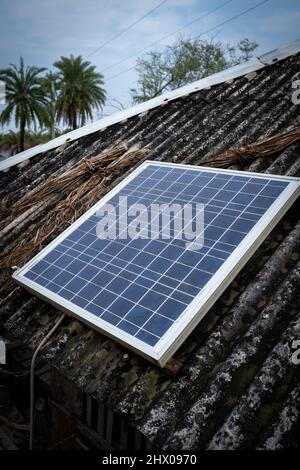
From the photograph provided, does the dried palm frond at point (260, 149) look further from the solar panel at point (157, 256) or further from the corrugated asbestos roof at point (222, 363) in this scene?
the solar panel at point (157, 256)

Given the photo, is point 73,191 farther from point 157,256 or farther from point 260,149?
point 260,149

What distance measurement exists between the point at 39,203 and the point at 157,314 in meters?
3.33

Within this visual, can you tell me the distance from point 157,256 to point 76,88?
32656 millimetres

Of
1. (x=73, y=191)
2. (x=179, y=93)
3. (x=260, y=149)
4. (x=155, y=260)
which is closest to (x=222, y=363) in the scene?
(x=155, y=260)

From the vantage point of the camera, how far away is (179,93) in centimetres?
701

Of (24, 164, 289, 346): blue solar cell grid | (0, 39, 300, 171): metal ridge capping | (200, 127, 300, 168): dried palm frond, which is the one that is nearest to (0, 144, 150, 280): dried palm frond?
(24, 164, 289, 346): blue solar cell grid

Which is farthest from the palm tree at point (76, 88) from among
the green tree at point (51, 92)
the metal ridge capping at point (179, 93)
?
the metal ridge capping at point (179, 93)

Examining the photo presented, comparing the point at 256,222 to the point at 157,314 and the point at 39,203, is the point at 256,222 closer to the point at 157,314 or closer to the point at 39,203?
the point at 157,314

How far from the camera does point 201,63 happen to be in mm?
34969

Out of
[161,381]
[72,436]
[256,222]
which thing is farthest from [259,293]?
[72,436]

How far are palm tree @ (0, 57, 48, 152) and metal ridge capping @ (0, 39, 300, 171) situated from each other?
25684mm

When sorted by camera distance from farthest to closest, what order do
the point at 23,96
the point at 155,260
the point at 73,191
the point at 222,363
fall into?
the point at 23,96 → the point at 73,191 → the point at 155,260 → the point at 222,363

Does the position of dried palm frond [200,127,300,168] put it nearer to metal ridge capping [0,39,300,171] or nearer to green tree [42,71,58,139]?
metal ridge capping [0,39,300,171]

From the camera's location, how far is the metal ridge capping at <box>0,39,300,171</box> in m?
6.65
